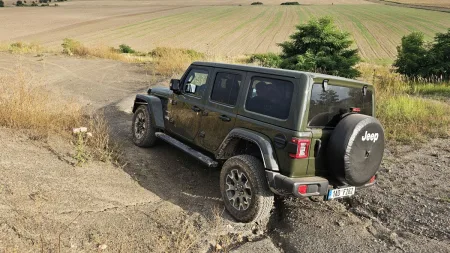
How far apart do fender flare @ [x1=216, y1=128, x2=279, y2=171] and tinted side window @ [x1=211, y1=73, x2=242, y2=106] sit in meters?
0.44

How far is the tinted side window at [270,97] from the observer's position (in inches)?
160

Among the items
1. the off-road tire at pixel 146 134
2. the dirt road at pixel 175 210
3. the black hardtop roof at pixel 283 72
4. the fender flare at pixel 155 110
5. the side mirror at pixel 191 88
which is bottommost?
the dirt road at pixel 175 210

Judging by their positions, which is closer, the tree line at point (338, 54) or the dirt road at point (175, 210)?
the dirt road at point (175, 210)

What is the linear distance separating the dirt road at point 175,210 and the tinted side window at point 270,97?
1297 millimetres

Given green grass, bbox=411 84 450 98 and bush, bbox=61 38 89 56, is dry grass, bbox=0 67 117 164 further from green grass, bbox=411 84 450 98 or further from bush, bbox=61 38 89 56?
bush, bbox=61 38 89 56

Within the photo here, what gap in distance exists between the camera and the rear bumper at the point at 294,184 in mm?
3832

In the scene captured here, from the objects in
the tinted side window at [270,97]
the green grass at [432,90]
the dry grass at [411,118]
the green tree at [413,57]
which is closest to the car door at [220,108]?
the tinted side window at [270,97]

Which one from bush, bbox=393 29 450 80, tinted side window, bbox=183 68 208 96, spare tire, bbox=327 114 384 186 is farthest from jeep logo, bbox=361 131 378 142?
bush, bbox=393 29 450 80

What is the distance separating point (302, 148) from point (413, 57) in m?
13.1

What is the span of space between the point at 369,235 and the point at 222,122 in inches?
85.0

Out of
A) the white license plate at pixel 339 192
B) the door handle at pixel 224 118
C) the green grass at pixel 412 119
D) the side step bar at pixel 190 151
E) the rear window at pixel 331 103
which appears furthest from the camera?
the green grass at pixel 412 119

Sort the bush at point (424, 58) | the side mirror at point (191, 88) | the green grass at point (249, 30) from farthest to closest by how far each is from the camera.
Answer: the green grass at point (249, 30)
the bush at point (424, 58)
the side mirror at point (191, 88)

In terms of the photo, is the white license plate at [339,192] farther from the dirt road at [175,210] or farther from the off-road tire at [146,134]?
the off-road tire at [146,134]

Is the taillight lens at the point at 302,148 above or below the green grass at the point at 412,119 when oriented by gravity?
above
